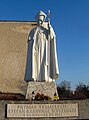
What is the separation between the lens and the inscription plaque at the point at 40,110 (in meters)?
8.88

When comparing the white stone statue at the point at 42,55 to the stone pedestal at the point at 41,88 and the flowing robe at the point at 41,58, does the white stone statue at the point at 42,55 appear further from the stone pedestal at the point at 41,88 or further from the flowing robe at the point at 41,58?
the stone pedestal at the point at 41,88

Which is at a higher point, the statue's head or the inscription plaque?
the statue's head

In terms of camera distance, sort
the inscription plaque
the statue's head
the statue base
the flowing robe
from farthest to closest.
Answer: the statue's head → the flowing robe → the statue base → the inscription plaque

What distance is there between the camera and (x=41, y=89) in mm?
9953

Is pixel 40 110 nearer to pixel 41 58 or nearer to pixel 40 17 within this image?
pixel 41 58

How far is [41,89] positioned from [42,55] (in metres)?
1.28

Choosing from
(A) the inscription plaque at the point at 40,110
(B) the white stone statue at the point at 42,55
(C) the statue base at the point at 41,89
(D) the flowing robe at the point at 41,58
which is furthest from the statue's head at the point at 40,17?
(A) the inscription plaque at the point at 40,110

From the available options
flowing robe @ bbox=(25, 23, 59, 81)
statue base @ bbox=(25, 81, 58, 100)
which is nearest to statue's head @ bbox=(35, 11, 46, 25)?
flowing robe @ bbox=(25, 23, 59, 81)

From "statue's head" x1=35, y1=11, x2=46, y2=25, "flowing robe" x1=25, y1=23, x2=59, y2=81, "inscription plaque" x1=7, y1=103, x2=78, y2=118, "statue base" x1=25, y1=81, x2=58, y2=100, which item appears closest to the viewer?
"inscription plaque" x1=7, y1=103, x2=78, y2=118

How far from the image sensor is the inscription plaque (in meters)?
8.88

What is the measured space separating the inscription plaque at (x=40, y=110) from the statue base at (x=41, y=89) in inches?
33.6

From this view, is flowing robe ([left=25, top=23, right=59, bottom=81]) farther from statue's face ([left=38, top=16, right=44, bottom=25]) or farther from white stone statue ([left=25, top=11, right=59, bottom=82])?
statue's face ([left=38, top=16, right=44, bottom=25])

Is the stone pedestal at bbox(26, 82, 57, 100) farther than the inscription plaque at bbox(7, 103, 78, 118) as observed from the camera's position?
Yes

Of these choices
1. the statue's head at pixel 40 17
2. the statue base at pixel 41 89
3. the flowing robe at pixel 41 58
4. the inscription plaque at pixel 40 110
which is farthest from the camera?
the statue's head at pixel 40 17
